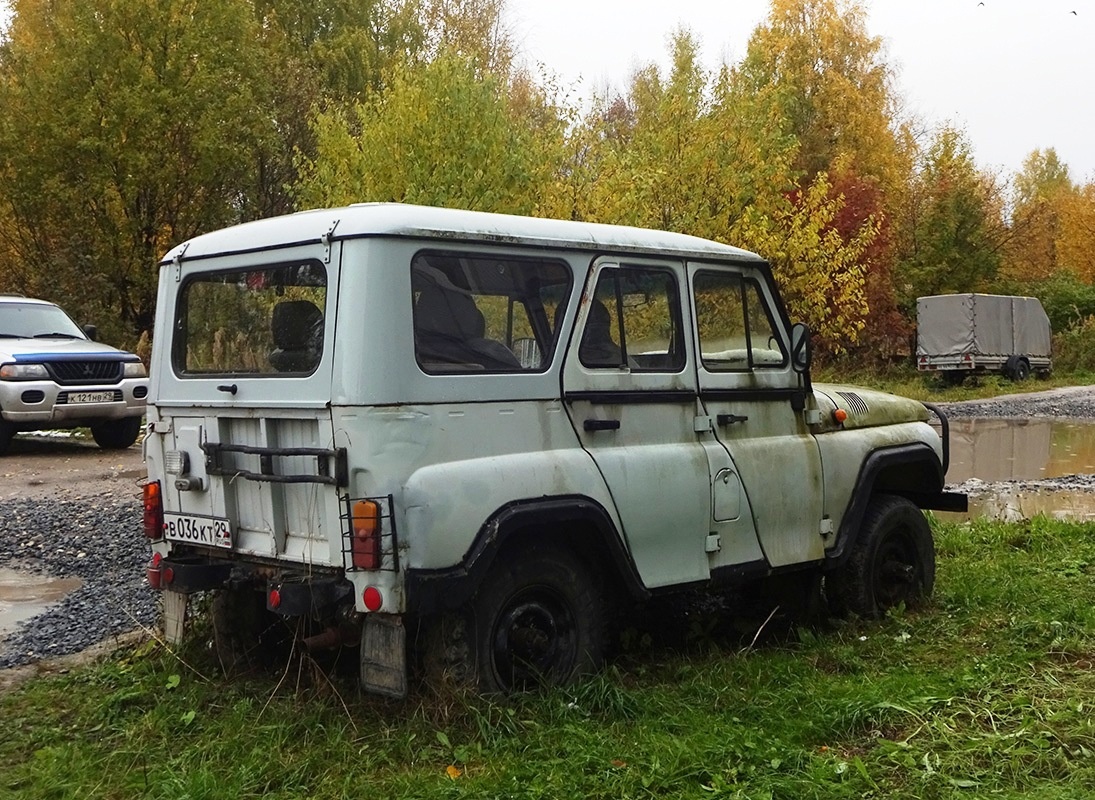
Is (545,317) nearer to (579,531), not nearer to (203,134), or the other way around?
(579,531)

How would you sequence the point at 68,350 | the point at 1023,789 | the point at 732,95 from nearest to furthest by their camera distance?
the point at 1023,789 < the point at 68,350 < the point at 732,95

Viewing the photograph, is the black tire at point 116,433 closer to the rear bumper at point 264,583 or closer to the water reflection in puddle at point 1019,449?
the rear bumper at point 264,583

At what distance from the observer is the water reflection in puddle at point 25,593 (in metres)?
7.10

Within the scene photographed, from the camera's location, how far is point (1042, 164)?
77312 millimetres

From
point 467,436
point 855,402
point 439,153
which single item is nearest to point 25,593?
point 467,436

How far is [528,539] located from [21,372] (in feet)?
35.0

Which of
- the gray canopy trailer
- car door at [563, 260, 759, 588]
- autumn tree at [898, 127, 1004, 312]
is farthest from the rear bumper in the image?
autumn tree at [898, 127, 1004, 312]

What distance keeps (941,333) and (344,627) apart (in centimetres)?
2986

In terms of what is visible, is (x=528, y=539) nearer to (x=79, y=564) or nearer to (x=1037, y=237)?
(x=79, y=564)

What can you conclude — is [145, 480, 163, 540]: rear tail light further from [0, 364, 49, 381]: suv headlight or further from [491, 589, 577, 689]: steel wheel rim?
[0, 364, 49, 381]: suv headlight

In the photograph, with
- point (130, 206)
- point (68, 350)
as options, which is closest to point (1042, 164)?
point (130, 206)

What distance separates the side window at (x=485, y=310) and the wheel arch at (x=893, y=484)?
221 cm

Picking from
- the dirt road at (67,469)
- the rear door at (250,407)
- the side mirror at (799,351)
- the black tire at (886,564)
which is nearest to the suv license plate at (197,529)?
the rear door at (250,407)

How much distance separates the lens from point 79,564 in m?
8.43
